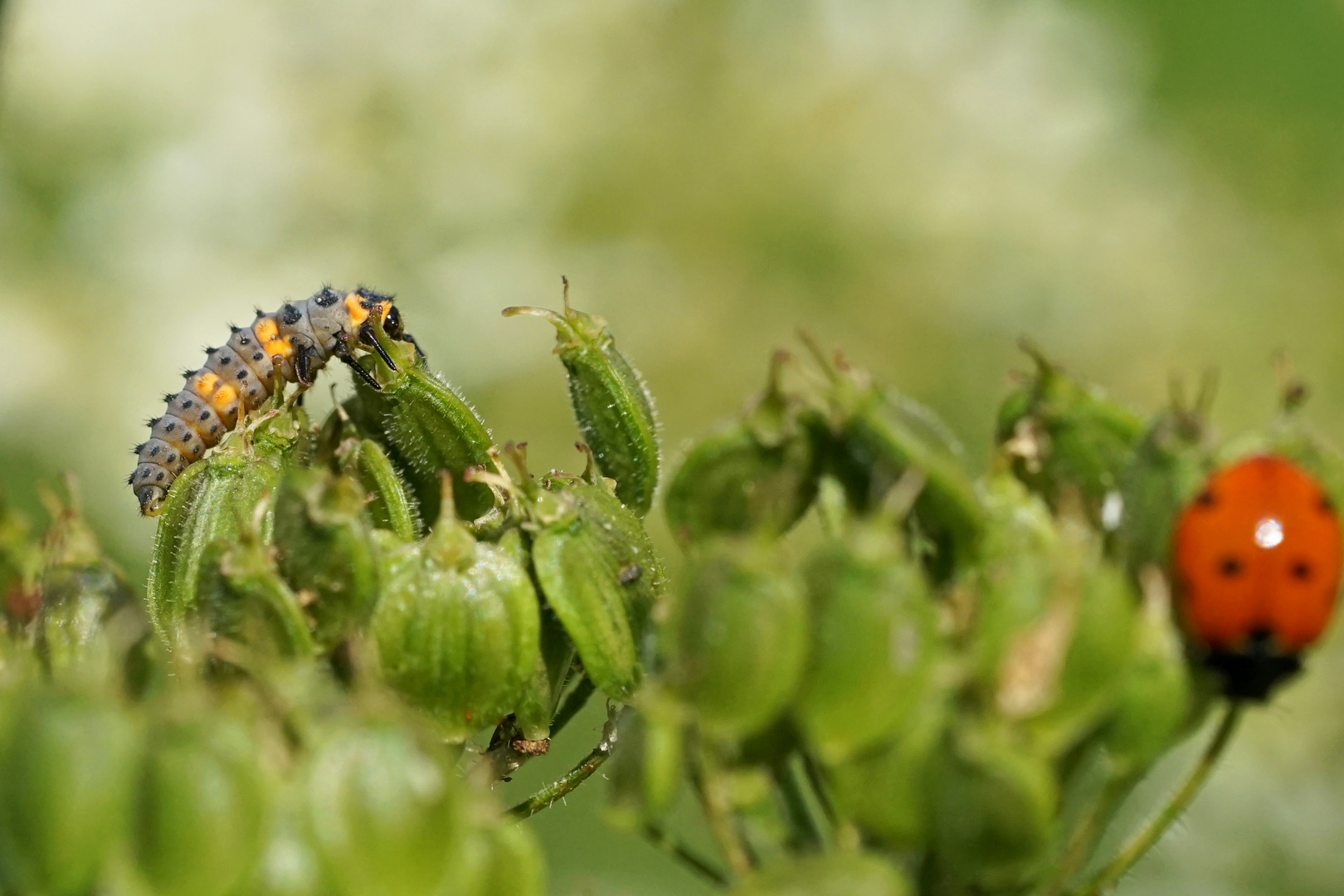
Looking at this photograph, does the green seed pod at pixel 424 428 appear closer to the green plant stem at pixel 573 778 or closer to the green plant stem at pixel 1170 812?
the green plant stem at pixel 573 778

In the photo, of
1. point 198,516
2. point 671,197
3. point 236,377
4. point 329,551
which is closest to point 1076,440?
point 329,551

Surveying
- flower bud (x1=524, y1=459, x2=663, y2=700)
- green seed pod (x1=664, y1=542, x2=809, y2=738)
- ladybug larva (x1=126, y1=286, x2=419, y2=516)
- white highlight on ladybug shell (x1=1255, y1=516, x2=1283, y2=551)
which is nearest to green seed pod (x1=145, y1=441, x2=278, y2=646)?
flower bud (x1=524, y1=459, x2=663, y2=700)

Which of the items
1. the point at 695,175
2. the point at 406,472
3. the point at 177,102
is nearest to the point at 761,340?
the point at 695,175

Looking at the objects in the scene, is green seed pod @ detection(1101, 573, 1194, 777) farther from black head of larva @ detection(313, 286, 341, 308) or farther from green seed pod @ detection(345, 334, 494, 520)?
black head of larva @ detection(313, 286, 341, 308)

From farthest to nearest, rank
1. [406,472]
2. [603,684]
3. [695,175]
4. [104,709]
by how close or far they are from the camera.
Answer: [695,175]
[406,472]
[603,684]
[104,709]

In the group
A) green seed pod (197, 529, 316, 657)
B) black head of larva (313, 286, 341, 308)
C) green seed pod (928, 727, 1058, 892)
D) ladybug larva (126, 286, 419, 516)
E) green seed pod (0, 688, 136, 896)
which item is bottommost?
green seed pod (928, 727, 1058, 892)

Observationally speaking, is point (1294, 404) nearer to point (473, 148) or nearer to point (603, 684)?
point (603, 684)
